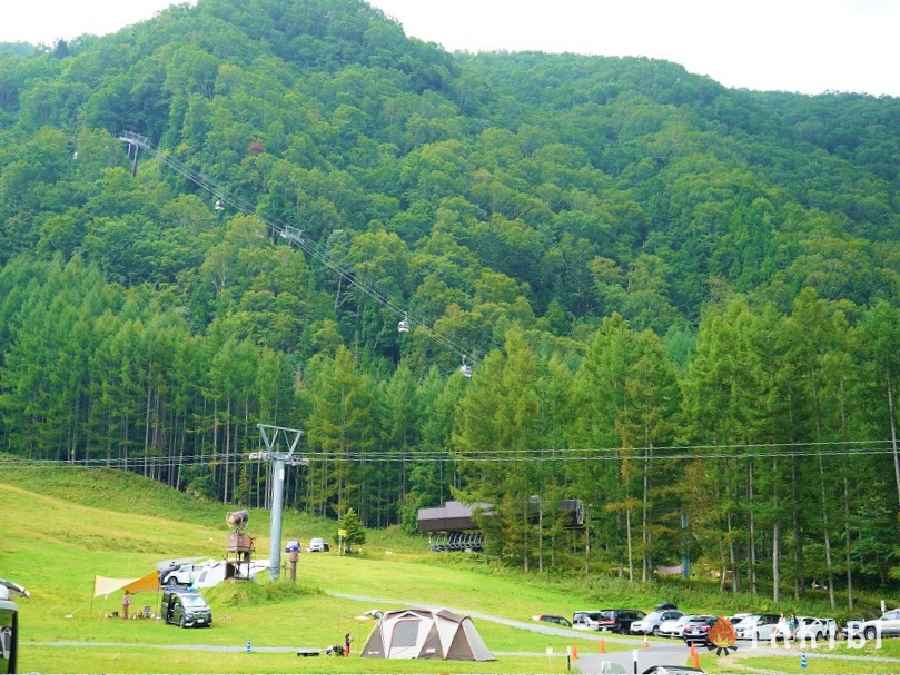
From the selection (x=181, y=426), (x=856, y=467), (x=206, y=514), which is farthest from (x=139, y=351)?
(x=856, y=467)

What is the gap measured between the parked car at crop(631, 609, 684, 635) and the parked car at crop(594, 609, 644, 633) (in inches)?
14.9

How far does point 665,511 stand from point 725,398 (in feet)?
27.6

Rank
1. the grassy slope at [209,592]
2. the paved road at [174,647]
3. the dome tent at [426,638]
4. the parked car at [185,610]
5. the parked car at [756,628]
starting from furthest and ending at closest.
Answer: the parked car at [756,628], the parked car at [185,610], the dome tent at [426,638], the paved road at [174,647], the grassy slope at [209,592]

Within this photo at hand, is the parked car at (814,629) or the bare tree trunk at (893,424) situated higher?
the bare tree trunk at (893,424)

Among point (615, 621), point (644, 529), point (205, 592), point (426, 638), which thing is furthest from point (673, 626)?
point (205, 592)

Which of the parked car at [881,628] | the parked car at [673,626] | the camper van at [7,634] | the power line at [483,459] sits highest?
the power line at [483,459]

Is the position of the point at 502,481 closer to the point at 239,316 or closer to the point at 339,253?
the point at 239,316

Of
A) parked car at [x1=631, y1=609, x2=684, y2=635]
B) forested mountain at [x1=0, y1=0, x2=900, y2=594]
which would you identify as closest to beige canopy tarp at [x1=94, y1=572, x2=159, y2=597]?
parked car at [x1=631, y1=609, x2=684, y2=635]

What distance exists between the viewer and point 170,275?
612 ft

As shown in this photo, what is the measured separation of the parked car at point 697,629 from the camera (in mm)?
49188

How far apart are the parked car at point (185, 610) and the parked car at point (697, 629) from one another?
19466 millimetres

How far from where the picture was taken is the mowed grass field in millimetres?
35219

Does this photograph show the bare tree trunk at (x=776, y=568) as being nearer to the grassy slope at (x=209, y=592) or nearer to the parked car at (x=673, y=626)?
the grassy slope at (x=209, y=592)

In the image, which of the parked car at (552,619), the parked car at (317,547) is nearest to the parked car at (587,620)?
the parked car at (552,619)
